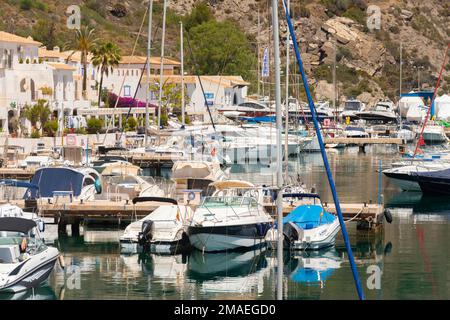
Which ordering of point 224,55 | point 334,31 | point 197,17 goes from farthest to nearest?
point 334,31 → point 197,17 → point 224,55

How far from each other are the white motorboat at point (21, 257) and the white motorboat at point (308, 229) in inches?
360

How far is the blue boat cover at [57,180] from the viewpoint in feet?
152

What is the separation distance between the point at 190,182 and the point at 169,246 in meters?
11.6

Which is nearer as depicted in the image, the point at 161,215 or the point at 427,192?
the point at 161,215

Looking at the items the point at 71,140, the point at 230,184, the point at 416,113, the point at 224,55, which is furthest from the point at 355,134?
the point at 230,184

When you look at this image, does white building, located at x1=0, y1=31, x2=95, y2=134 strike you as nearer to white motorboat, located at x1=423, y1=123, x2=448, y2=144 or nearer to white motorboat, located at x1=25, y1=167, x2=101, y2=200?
white motorboat, located at x1=25, y1=167, x2=101, y2=200

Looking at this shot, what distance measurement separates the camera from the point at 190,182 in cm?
5003

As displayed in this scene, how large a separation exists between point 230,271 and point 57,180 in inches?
519

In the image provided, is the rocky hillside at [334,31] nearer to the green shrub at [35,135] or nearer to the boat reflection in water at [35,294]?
the green shrub at [35,135]

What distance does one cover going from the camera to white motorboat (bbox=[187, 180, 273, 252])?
37.6 meters

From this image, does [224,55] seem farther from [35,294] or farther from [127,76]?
[35,294]

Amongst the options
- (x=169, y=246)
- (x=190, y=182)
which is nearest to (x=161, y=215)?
(x=169, y=246)

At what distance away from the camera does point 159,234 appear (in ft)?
128
